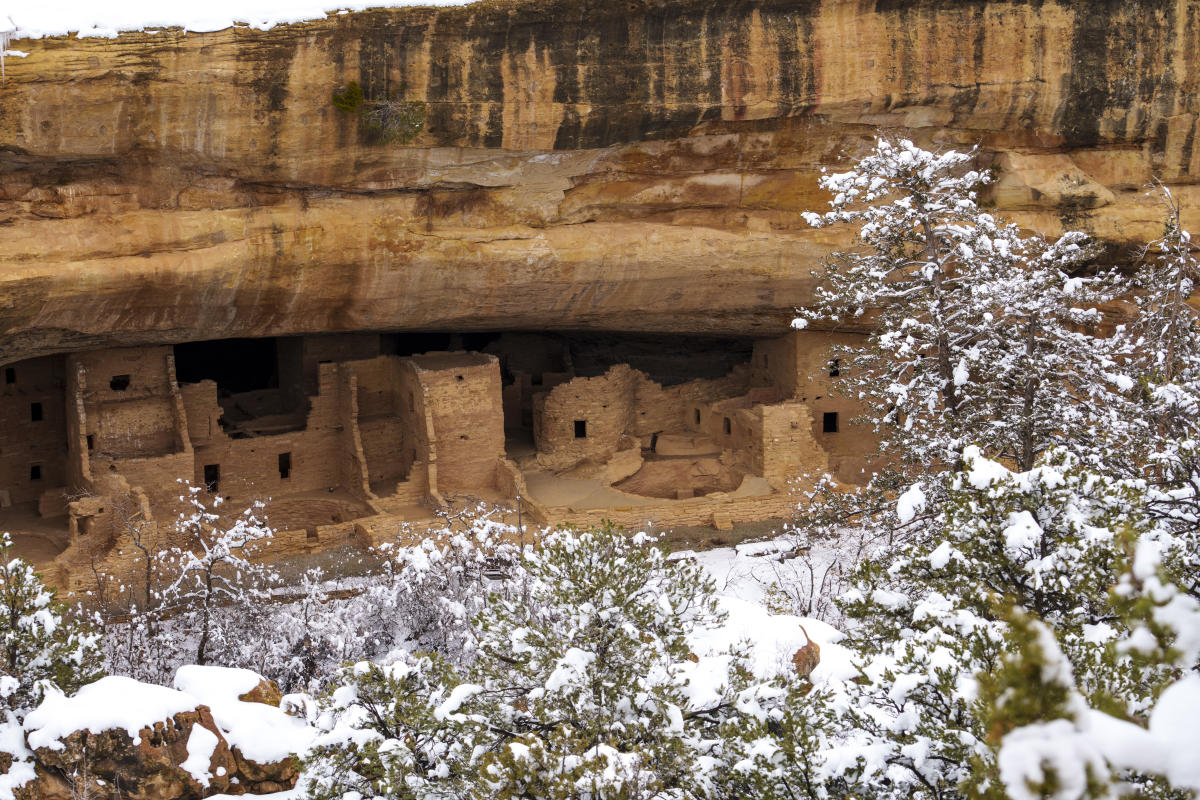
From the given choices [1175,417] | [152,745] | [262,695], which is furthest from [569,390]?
[1175,417]

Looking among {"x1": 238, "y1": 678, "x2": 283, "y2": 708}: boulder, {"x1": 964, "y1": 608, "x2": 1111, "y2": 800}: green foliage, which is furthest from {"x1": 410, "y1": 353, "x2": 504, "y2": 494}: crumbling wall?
{"x1": 964, "y1": 608, "x2": 1111, "y2": 800}: green foliage

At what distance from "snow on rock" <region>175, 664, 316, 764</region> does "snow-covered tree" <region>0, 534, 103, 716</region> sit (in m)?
1.26

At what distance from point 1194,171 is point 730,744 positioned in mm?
16975

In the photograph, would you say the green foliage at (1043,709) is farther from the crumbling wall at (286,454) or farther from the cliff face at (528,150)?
the crumbling wall at (286,454)

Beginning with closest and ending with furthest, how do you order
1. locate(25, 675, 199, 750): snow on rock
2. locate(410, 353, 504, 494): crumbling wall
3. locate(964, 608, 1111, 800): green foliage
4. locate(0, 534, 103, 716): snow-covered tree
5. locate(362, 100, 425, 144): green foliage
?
locate(964, 608, 1111, 800): green foliage, locate(25, 675, 199, 750): snow on rock, locate(0, 534, 103, 716): snow-covered tree, locate(362, 100, 425, 144): green foliage, locate(410, 353, 504, 494): crumbling wall

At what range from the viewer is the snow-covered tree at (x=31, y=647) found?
14.2 meters

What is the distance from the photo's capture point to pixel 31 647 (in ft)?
47.3

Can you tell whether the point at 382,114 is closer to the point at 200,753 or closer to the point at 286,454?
the point at 286,454

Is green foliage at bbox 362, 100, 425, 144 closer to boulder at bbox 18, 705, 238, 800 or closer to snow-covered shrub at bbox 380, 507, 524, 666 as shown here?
snow-covered shrub at bbox 380, 507, 524, 666

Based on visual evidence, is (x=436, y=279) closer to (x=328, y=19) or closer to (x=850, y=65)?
(x=328, y=19)

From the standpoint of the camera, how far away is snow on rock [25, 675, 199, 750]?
45.3 ft

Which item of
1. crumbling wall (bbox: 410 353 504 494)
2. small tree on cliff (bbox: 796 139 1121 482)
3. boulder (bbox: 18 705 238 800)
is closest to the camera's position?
boulder (bbox: 18 705 238 800)

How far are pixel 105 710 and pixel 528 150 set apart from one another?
1040 centimetres

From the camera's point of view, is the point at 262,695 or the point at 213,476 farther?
the point at 213,476
